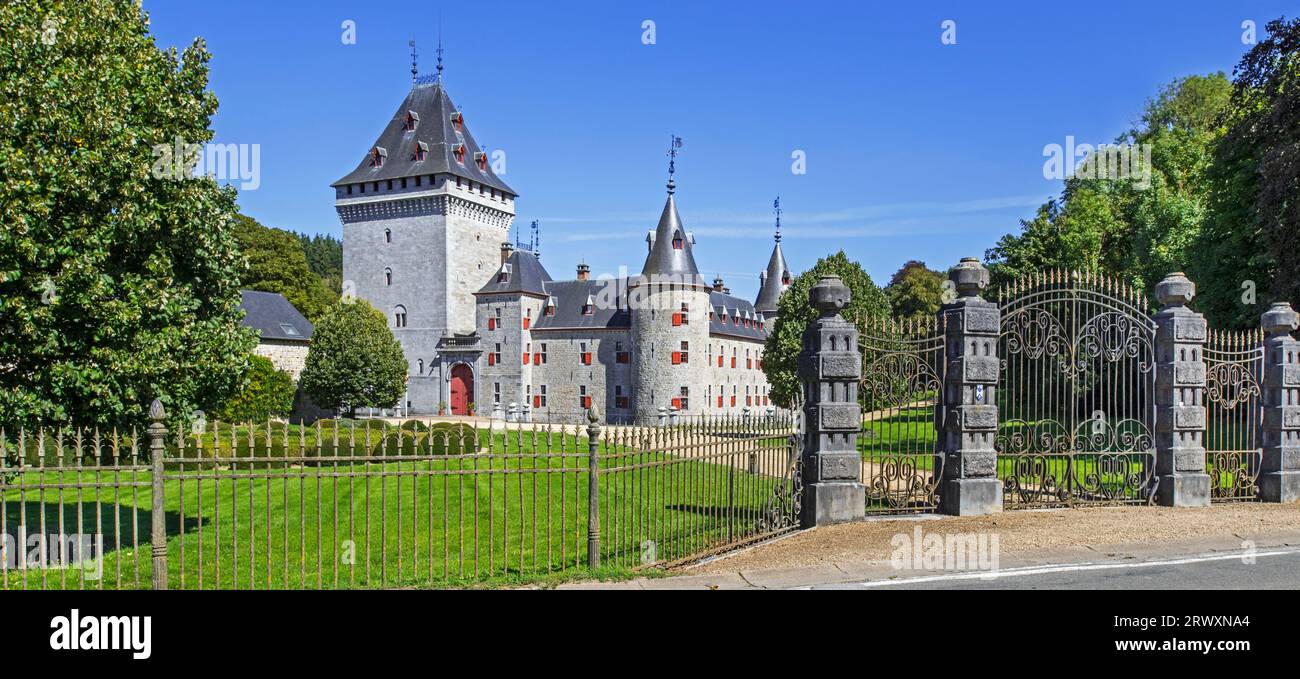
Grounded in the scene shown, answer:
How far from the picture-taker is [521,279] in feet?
175

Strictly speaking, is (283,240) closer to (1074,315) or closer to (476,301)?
(476,301)

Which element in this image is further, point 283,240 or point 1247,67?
point 283,240

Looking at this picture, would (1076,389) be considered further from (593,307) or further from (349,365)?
(593,307)

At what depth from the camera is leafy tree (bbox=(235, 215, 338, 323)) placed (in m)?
59.8

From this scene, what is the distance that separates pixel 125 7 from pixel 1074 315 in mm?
14385

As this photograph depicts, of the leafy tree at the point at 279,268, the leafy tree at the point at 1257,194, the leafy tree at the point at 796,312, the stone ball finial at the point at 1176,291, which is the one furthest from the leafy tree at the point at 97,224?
the leafy tree at the point at 279,268

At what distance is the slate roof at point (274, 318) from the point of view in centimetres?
4822

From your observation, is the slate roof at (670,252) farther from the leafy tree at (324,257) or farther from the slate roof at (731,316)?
the leafy tree at (324,257)

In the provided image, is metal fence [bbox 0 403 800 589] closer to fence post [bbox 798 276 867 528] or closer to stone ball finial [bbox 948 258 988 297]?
fence post [bbox 798 276 867 528]

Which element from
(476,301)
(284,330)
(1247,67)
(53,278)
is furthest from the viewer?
(476,301)

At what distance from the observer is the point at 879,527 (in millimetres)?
10562

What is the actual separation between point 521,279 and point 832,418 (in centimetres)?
4430

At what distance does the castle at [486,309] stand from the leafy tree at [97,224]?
123ft
